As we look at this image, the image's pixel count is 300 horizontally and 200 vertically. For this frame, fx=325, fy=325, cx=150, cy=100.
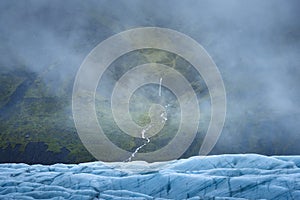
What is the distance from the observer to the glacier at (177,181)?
717 inches

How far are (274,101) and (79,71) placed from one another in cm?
11090

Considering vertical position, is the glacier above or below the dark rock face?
below

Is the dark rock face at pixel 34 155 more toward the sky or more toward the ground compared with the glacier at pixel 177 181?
more toward the sky

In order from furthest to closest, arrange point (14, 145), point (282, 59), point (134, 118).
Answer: point (282, 59), point (134, 118), point (14, 145)

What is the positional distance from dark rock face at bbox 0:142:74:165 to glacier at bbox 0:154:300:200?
355ft

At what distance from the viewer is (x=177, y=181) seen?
19766 millimetres

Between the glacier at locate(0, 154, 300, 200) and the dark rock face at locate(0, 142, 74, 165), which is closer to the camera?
the glacier at locate(0, 154, 300, 200)

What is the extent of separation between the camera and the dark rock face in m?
125

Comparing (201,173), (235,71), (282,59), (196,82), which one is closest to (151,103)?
(196,82)

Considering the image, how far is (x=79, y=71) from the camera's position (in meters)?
195

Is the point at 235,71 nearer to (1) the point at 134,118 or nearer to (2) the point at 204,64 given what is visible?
(2) the point at 204,64

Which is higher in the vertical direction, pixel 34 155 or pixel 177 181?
pixel 34 155

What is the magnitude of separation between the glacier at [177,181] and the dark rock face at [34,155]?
108 meters

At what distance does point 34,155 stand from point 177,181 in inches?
4691
